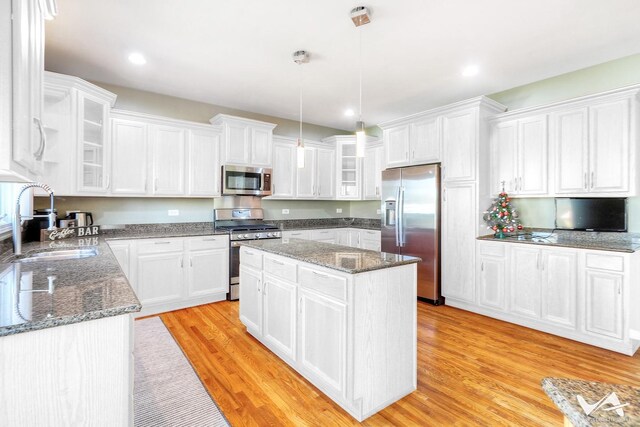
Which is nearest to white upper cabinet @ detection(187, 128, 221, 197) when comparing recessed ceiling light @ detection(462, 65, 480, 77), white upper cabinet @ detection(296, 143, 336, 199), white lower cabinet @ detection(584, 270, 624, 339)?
white upper cabinet @ detection(296, 143, 336, 199)

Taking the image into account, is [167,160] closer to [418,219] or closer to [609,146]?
[418,219]

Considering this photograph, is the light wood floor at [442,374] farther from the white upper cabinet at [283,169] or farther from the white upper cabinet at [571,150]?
the white upper cabinet at [283,169]

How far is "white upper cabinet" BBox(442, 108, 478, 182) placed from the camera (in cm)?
376

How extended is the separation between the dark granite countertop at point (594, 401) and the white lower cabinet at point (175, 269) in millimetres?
3861

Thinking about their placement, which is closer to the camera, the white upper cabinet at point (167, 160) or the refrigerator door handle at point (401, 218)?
the white upper cabinet at point (167, 160)

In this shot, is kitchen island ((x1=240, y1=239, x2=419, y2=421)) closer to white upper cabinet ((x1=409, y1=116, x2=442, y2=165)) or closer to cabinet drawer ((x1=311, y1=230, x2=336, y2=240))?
white upper cabinet ((x1=409, y1=116, x2=442, y2=165))

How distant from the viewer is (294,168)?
5219 millimetres

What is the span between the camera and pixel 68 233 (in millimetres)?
3217

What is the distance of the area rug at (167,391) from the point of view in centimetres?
192

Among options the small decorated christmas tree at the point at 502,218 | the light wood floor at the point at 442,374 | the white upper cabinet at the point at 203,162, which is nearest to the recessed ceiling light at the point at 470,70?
the small decorated christmas tree at the point at 502,218

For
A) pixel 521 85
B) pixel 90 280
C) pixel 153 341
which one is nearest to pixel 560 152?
pixel 521 85

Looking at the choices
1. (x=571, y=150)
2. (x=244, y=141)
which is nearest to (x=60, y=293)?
(x=244, y=141)

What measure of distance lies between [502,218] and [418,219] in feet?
3.17

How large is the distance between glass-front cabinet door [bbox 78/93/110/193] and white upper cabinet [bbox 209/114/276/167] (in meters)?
1.36
